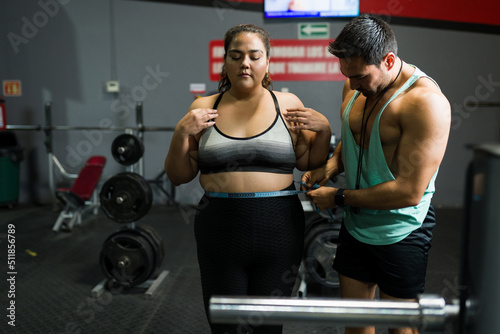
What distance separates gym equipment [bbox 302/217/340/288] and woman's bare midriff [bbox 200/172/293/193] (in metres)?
1.43

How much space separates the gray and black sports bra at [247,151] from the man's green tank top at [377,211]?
221 millimetres

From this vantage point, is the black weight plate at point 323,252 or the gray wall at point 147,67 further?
the gray wall at point 147,67

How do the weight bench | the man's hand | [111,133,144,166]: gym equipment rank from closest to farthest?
the man's hand < [111,133,144,166]: gym equipment < the weight bench

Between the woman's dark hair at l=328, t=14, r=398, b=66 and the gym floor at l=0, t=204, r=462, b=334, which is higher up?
the woman's dark hair at l=328, t=14, r=398, b=66

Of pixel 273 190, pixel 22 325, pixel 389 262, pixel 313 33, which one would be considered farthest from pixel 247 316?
pixel 313 33

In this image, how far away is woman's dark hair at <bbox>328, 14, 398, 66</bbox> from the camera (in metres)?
1.15

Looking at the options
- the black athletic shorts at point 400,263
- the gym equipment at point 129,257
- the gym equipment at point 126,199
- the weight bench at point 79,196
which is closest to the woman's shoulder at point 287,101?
the black athletic shorts at point 400,263

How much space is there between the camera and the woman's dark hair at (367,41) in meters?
1.15

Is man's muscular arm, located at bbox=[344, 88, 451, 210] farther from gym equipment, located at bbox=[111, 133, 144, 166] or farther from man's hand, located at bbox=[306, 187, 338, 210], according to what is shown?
gym equipment, located at bbox=[111, 133, 144, 166]

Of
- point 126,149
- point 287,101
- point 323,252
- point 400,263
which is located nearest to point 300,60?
point 126,149

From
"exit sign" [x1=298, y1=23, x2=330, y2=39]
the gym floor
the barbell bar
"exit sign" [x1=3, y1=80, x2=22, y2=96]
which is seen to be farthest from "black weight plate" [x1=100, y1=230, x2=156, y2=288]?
"exit sign" [x1=3, y1=80, x2=22, y2=96]

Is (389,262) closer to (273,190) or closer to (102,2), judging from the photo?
(273,190)

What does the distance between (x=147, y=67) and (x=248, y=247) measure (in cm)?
411

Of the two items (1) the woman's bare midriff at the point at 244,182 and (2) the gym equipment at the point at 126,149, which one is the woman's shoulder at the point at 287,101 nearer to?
(1) the woman's bare midriff at the point at 244,182
